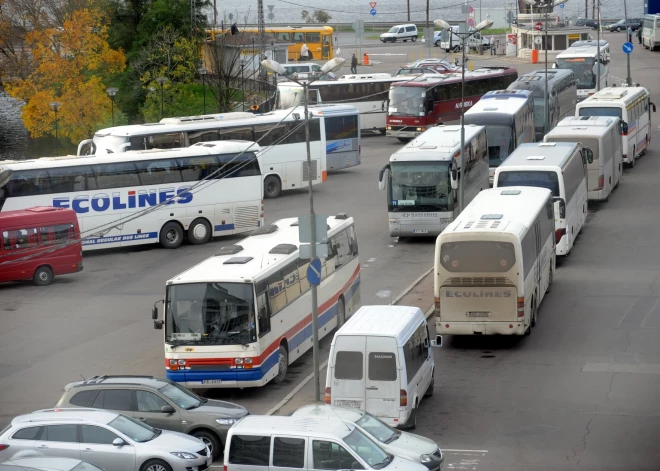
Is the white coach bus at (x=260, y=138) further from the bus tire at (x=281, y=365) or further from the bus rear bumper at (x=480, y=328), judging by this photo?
the bus tire at (x=281, y=365)

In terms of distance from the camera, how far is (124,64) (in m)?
71.2

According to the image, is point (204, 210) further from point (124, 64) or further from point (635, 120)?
point (124, 64)

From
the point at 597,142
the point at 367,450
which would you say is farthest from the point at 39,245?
the point at 367,450

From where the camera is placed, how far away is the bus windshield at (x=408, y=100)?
2233 inches

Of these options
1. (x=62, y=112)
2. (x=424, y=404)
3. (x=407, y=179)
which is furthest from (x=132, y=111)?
(x=424, y=404)

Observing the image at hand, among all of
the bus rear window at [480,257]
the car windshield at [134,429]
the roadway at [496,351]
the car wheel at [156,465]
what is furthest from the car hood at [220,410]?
the bus rear window at [480,257]

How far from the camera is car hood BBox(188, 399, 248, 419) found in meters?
19.5

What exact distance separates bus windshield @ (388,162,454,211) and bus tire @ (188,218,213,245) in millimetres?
6257

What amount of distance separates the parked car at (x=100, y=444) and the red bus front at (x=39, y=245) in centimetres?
1606

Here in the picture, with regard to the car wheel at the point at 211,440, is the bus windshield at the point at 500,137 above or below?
above

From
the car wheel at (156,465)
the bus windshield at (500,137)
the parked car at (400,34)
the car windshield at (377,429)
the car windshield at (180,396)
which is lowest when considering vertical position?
the car wheel at (156,465)

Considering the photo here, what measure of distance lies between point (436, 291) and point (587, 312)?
472 cm

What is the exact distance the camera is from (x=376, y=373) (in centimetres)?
2003

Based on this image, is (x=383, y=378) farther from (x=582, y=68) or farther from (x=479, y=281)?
(x=582, y=68)
